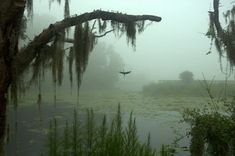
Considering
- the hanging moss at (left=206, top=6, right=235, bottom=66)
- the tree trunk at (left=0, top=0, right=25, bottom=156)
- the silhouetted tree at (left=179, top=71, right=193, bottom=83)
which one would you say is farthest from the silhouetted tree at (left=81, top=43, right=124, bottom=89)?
the tree trunk at (left=0, top=0, right=25, bottom=156)

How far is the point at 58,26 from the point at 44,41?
1.06 feet

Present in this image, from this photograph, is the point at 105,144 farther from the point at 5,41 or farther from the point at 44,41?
the point at 44,41

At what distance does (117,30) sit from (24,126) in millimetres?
9665

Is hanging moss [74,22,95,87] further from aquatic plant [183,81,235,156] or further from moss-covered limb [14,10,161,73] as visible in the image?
aquatic plant [183,81,235,156]

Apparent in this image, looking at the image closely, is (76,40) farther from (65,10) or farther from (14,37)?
(14,37)

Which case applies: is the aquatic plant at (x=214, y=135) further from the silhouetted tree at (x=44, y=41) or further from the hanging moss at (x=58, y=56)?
the hanging moss at (x=58, y=56)

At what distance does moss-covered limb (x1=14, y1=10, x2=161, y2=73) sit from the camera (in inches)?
195

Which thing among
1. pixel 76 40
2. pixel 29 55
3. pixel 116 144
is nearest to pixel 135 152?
pixel 116 144

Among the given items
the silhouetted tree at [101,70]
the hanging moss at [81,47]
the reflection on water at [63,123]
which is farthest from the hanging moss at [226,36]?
the silhouetted tree at [101,70]

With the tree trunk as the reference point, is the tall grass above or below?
below

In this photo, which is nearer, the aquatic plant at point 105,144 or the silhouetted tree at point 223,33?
the aquatic plant at point 105,144

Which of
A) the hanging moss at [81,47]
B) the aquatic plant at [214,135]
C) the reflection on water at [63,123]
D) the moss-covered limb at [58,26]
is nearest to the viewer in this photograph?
the moss-covered limb at [58,26]

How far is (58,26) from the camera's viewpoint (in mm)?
5344

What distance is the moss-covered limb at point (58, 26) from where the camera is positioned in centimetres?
494
